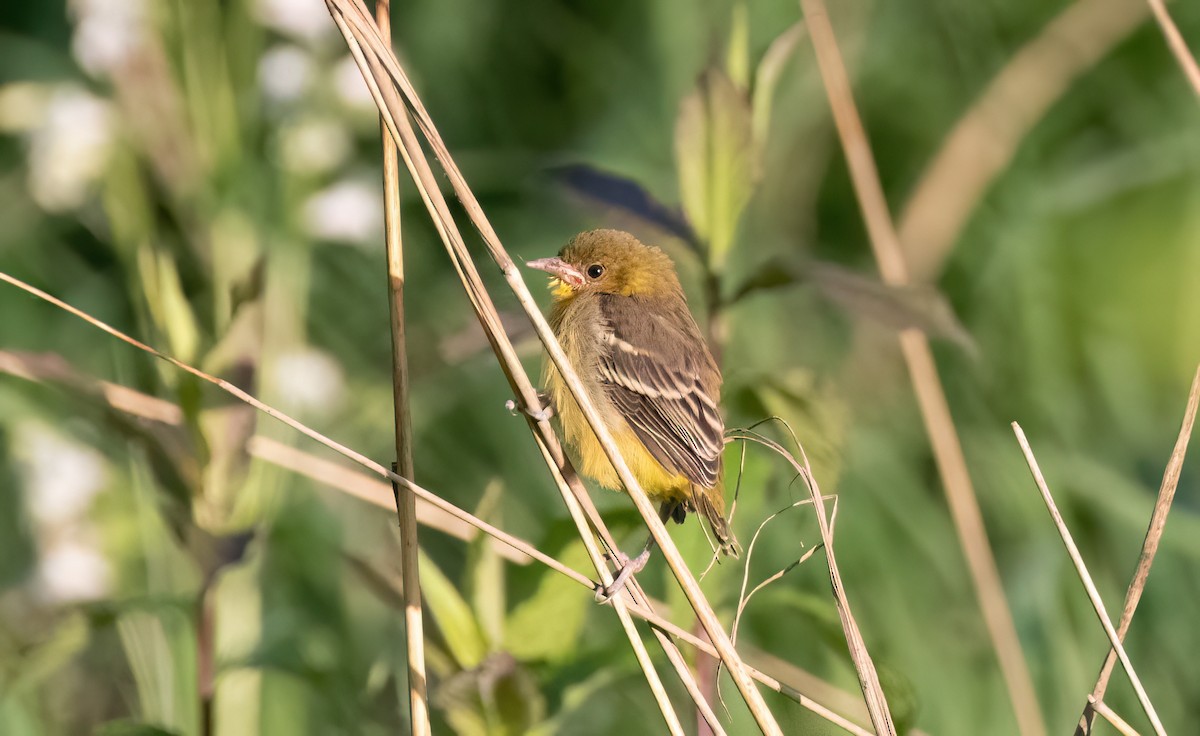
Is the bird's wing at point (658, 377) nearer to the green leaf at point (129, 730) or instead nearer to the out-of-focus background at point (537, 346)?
the out-of-focus background at point (537, 346)

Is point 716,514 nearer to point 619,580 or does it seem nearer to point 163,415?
point 619,580

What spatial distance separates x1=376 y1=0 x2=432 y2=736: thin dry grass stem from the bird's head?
1.11 metres

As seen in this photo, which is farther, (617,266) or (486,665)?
(617,266)

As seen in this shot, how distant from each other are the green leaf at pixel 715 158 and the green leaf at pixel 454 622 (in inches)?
32.6

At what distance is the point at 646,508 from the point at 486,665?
491 mm

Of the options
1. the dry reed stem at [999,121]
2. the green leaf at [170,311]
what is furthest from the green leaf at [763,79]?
the dry reed stem at [999,121]

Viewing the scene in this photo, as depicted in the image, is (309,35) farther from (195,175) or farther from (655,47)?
(655,47)

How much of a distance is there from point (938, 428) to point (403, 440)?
165 centimetres

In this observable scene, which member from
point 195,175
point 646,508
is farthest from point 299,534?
point 646,508

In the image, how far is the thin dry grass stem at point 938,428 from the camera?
297cm

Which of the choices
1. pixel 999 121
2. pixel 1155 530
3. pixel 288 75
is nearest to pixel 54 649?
pixel 288 75

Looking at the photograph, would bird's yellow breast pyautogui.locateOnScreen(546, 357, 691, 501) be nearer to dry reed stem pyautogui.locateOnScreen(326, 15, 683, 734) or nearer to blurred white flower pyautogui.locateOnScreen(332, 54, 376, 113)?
dry reed stem pyautogui.locateOnScreen(326, 15, 683, 734)

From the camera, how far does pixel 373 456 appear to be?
3.73m

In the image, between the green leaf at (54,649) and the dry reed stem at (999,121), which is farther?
the dry reed stem at (999,121)
